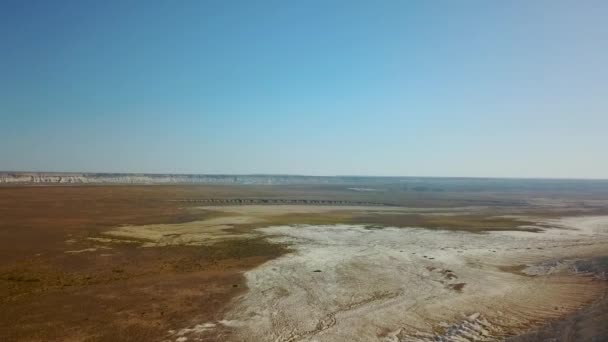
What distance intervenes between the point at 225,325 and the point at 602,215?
5811 cm

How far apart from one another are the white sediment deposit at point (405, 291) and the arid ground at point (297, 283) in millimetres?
86

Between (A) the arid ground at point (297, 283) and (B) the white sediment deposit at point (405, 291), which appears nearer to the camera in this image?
(A) the arid ground at point (297, 283)

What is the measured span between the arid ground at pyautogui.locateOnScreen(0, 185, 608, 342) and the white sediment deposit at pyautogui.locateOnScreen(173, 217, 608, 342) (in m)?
0.09

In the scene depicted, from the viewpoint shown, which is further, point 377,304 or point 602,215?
point 602,215

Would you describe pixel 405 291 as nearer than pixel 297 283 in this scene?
Yes

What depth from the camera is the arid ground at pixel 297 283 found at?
45.1ft

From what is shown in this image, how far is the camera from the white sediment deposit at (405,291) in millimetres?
14031

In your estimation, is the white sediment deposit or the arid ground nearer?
the arid ground

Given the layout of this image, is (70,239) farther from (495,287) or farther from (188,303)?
(495,287)

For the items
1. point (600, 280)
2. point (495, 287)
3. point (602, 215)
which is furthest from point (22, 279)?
point (602, 215)

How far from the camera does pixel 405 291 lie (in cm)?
1847

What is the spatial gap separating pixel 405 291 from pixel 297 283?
5250mm

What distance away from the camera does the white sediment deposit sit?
14031 mm

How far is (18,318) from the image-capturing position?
1415 centimetres
